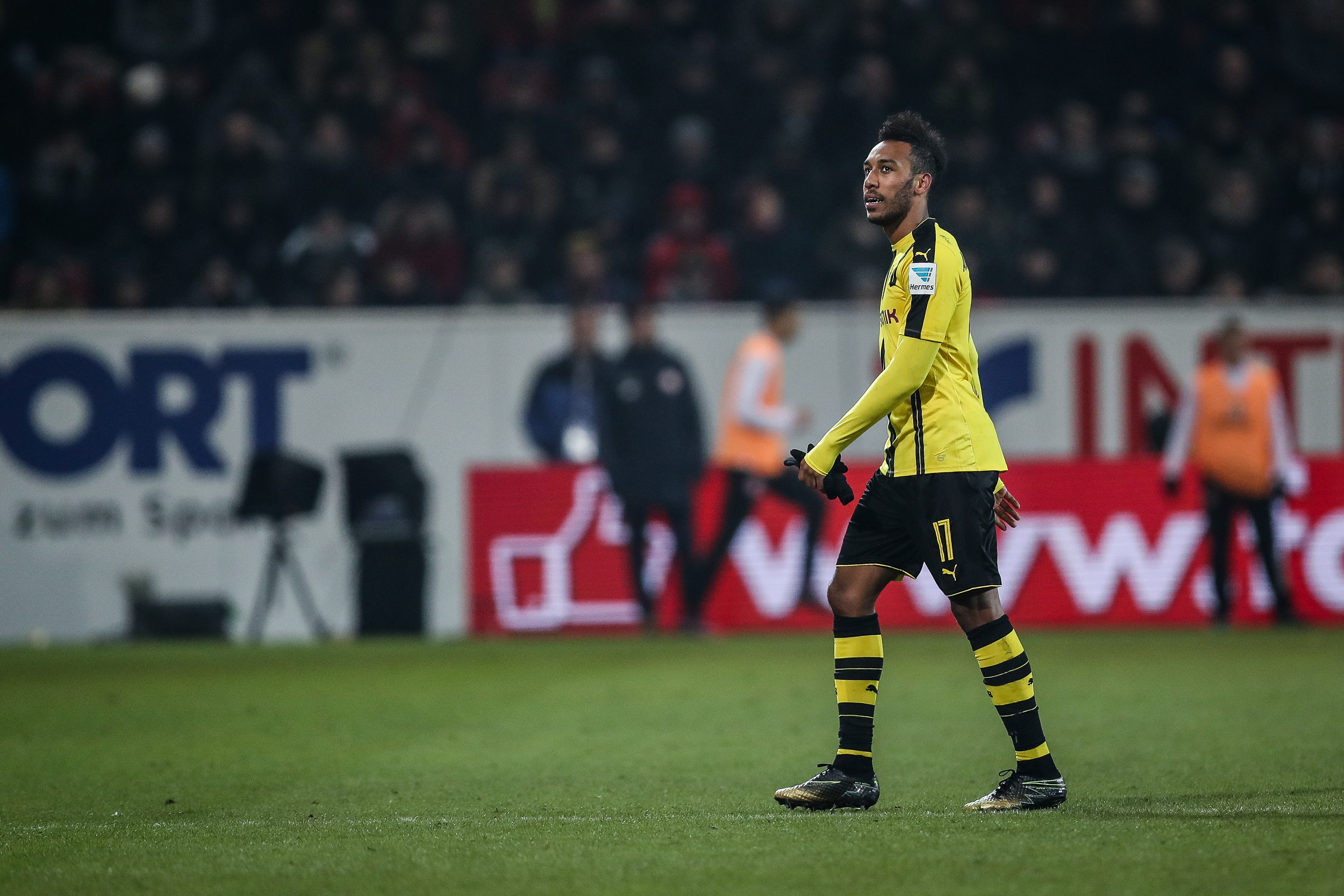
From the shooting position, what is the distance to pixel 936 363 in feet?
17.8

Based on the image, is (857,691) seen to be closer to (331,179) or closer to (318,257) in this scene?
(318,257)

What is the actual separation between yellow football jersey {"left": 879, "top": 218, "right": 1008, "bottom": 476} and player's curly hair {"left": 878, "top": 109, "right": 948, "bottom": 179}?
181mm

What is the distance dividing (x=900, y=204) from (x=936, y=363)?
520mm

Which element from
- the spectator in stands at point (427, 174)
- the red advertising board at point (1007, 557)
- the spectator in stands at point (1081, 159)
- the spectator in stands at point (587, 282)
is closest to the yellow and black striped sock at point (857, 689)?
the red advertising board at point (1007, 557)

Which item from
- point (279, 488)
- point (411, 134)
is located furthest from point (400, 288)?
point (411, 134)

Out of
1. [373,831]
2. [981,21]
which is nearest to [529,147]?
[981,21]

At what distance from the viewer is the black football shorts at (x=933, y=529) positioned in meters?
5.22

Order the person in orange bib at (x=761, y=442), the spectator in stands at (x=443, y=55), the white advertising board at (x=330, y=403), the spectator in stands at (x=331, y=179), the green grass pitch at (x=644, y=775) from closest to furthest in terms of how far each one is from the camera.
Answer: the green grass pitch at (x=644, y=775), the person in orange bib at (x=761, y=442), the white advertising board at (x=330, y=403), the spectator in stands at (x=331, y=179), the spectator in stands at (x=443, y=55)

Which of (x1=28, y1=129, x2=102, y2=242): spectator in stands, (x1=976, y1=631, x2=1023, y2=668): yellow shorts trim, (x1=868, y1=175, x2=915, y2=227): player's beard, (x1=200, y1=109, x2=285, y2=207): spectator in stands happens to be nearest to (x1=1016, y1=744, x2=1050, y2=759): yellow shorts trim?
(x1=976, y1=631, x2=1023, y2=668): yellow shorts trim

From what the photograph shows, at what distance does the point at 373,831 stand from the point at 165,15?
42.6 feet

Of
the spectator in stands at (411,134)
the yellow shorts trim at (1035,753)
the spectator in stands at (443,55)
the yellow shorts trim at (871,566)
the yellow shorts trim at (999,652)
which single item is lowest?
the yellow shorts trim at (1035,753)

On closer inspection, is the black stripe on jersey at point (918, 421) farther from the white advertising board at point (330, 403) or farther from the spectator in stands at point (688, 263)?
the spectator in stands at point (688, 263)

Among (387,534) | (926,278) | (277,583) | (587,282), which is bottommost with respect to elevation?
(277,583)

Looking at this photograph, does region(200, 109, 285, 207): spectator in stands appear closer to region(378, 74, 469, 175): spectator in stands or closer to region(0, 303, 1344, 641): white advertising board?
region(378, 74, 469, 175): spectator in stands
